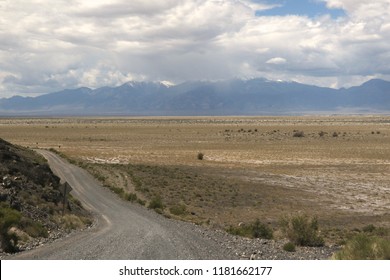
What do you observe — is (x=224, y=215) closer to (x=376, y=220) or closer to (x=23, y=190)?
(x=376, y=220)

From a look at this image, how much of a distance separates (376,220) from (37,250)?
1991 centimetres

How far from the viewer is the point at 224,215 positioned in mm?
29562

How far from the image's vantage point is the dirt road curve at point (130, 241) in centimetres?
1538

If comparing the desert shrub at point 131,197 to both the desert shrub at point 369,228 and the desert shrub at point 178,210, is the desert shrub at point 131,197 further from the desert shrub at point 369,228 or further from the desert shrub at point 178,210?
the desert shrub at point 369,228

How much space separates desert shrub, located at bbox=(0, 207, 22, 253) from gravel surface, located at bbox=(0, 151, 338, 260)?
53 centimetres

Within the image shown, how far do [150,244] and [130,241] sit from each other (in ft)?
3.54

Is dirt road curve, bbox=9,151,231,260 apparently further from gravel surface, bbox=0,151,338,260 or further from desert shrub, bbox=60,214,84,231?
desert shrub, bbox=60,214,84,231

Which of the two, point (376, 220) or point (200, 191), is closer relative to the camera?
point (376, 220)

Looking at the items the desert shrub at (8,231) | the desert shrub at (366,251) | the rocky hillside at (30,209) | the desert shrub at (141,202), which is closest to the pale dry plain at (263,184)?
the desert shrub at (141,202)

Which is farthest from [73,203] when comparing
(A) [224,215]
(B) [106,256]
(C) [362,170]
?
(C) [362,170]

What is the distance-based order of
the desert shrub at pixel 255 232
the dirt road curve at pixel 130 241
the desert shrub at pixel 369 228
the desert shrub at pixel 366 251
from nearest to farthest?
the desert shrub at pixel 366 251
the dirt road curve at pixel 130 241
the desert shrub at pixel 255 232
the desert shrub at pixel 369 228
